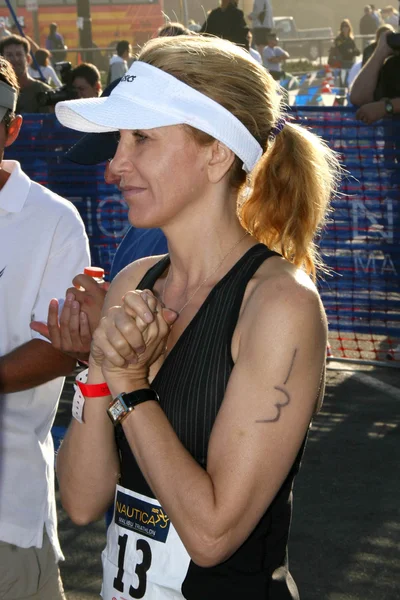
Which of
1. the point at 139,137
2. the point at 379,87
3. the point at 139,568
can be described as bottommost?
the point at 139,568

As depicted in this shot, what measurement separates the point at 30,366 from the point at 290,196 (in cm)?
101

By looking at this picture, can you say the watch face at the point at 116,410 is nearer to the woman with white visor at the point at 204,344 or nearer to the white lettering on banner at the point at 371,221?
the woman with white visor at the point at 204,344

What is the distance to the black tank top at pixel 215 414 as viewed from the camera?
2.13 meters

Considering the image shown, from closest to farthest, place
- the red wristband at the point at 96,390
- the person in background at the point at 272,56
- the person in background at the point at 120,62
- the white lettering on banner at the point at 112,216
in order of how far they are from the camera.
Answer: the red wristband at the point at 96,390
the white lettering on banner at the point at 112,216
the person in background at the point at 120,62
the person in background at the point at 272,56

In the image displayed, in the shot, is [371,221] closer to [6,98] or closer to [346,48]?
[6,98]

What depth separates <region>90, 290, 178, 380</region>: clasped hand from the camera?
6.94 feet

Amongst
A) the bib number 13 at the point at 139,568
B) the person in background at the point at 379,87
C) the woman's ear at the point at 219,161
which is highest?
the person in background at the point at 379,87

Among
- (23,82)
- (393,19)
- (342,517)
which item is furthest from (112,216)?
(393,19)

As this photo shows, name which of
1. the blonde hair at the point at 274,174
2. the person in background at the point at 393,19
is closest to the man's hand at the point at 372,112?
the blonde hair at the point at 274,174

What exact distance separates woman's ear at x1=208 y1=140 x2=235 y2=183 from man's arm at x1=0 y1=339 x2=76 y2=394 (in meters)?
0.96

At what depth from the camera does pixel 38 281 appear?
310cm

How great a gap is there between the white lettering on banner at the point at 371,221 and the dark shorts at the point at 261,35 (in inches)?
576

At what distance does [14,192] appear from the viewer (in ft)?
10.4

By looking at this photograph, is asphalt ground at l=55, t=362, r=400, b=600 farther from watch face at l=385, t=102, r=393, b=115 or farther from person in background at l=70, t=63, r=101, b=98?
person in background at l=70, t=63, r=101, b=98
